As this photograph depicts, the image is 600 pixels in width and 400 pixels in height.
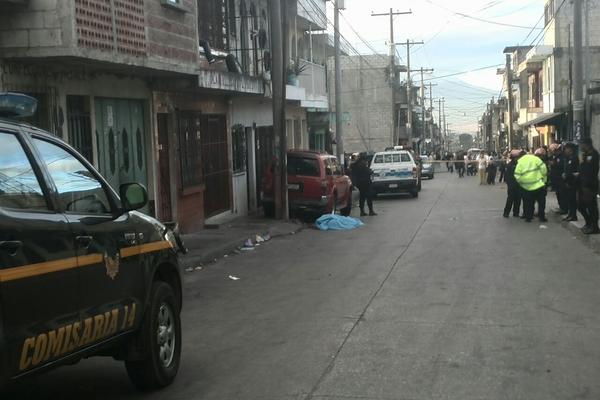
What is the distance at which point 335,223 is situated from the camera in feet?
58.1

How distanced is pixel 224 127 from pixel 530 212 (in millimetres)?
8217

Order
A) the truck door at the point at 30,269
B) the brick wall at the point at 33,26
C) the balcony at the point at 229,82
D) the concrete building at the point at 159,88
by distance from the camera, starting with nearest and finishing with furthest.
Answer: the truck door at the point at 30,269, the brick wall at the point at 33,26, the concrete building at the point at 159,88, the balcony at the point at 229,82

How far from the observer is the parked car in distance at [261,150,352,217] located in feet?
63.1

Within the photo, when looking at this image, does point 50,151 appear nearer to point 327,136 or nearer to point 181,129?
point 181,129

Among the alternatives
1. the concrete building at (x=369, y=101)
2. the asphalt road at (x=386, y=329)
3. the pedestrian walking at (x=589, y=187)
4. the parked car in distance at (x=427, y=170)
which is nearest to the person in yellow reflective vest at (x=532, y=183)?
the pedestrian walking at (x=589, y=187)

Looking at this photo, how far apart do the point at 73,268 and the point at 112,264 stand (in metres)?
0.51

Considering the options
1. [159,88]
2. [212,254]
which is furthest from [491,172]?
[212,254]

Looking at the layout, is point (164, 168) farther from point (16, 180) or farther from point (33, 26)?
point (16, 180)

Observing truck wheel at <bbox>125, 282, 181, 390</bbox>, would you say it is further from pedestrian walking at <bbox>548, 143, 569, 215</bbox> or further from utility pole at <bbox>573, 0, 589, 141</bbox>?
utility pole at <bbox>573, 0, 589, 141</bbox>

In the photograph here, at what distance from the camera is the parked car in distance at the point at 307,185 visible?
63.1ft

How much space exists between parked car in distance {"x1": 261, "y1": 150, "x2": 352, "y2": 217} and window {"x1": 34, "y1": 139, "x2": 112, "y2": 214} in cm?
1418

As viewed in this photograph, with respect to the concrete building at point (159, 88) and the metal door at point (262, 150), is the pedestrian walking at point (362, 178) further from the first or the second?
the concrete building at point (159, 88)

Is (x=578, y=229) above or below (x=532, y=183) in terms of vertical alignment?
below

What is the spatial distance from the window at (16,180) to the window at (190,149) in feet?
38.8
